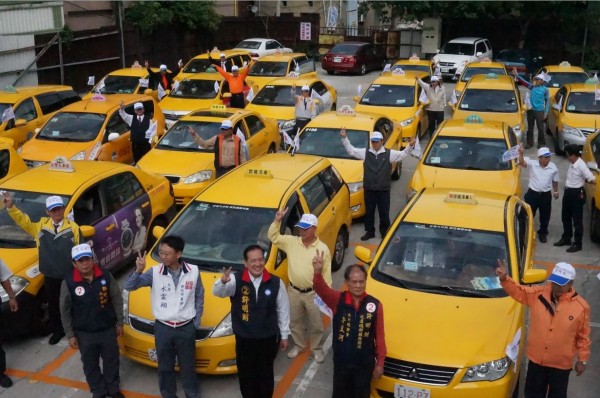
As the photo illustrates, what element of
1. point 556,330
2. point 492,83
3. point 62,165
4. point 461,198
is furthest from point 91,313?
point 492,83

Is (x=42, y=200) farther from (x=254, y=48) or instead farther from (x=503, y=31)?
(x=503, y=31)

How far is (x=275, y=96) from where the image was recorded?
16781 mm

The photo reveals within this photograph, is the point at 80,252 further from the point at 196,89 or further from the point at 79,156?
the point at 196,89

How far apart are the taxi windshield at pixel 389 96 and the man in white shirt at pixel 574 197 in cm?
616

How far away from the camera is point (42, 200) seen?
824 cm

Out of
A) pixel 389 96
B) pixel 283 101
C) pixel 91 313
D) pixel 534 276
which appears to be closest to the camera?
pixel 91 313

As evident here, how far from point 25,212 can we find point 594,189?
812cm

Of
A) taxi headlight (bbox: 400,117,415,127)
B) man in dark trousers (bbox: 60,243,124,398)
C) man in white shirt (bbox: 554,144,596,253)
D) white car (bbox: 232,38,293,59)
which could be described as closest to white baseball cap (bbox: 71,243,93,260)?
man in dark trousers (bbox: 60,243,124,398)

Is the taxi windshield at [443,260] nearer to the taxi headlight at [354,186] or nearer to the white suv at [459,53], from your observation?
the taxi headlight at [354,186]

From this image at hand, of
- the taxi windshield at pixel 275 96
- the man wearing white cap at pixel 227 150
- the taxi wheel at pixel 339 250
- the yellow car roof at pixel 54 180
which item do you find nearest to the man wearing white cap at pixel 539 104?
A: the taxi windshield at pixel 275 96

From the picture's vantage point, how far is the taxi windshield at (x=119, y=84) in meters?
18.0

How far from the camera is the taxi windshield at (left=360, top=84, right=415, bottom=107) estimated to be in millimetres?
15922

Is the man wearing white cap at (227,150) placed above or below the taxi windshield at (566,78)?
below

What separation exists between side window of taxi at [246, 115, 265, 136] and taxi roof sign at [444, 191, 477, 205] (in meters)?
6.40
